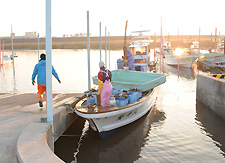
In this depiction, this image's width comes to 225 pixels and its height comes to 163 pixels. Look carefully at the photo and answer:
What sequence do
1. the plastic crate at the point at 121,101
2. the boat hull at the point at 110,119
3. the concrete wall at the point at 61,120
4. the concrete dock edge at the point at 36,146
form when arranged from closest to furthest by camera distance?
the concrete dock edge at the point at 36,146, the boat hull at the point at 110,119, the concrete wall at the point at 61,120, the plastic crate at the point at 121,101

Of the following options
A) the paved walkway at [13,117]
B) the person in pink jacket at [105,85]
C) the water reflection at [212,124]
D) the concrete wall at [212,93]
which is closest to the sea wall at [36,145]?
the paved walkway at [13,117]

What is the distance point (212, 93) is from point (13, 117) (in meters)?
10.2

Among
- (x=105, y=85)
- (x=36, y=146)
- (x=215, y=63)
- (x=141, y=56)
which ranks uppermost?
(x=141, y=56)

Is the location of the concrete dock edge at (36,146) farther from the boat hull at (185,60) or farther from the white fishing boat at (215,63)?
the boat hull at (185,60)

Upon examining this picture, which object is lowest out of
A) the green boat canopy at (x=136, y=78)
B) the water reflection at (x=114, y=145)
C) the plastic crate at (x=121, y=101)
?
the water reflection at (x=114, y=145)

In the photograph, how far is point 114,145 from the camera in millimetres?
9492

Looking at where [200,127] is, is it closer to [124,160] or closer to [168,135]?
[168,135]

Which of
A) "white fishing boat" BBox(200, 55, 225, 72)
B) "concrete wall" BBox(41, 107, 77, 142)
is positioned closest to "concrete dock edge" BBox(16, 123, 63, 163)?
"concrete wall" BBox(41, 107, 77, 142)

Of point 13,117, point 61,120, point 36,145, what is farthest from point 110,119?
point 36,145

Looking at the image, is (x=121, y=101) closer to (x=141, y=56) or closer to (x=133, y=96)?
(x=133, y=96)

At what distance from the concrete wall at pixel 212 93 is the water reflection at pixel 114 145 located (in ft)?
12.8

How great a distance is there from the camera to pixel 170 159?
27.5 ft

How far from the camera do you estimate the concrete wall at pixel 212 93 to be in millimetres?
12633

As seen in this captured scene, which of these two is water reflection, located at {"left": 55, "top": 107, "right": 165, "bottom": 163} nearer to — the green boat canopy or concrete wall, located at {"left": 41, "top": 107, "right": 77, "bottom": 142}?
concrete wall, located at {"left": 41, "top": 107, "right": 77, "bottom": 142}
